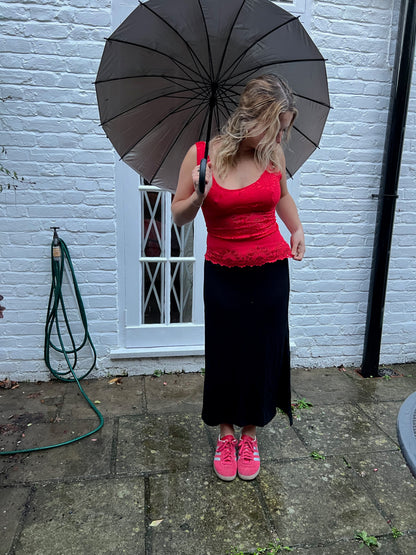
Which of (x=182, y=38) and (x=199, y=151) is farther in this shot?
(x=199, y=151)

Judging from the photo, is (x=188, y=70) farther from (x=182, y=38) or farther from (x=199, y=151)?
(x=199, y=151)

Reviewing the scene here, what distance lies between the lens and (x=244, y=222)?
199 cm

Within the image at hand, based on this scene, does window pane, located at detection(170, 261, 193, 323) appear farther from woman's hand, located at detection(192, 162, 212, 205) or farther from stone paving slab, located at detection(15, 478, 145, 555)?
woman's hand, located at detection(192, 162, 212, 205)

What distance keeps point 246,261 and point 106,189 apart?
1549mm

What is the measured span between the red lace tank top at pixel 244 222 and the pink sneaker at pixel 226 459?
0.99 m

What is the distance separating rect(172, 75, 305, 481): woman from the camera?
1882 millimetres

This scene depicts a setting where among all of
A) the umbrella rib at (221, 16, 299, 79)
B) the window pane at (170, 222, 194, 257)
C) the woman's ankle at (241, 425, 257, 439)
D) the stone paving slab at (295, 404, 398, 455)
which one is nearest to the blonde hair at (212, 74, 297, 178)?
the umbrella rib at (221, 16, 299, 79)

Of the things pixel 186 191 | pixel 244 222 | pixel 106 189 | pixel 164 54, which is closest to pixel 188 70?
pixel 164 54

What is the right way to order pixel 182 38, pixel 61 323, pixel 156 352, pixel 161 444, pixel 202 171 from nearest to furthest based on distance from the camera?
pixel 202 171
pixel 182 38
pixel 161 444
pixel 61 323
pixel 156 352

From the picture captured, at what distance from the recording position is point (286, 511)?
210 centimetres

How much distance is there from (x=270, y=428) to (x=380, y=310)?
55.6 inches

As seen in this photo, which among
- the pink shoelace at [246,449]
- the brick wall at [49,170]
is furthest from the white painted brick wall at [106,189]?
the pink shoelace at [246,449]

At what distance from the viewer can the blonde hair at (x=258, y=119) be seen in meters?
1.82

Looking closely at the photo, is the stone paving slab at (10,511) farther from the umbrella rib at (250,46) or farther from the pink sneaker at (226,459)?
the umbrella rib at (250,46)
